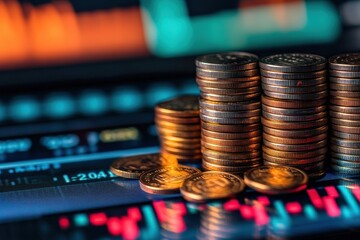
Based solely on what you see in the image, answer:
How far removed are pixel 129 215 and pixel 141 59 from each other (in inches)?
31.9

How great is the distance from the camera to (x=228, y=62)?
1566mm

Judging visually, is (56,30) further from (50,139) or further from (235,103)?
(235,103)

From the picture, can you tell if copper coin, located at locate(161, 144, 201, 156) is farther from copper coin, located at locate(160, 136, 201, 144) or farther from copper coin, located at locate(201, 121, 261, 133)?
copper coin, located at locate(201, 121, 261, 133)

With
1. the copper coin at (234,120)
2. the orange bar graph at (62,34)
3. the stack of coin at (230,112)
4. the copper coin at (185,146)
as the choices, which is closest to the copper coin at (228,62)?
the stack of coin at (230,112)

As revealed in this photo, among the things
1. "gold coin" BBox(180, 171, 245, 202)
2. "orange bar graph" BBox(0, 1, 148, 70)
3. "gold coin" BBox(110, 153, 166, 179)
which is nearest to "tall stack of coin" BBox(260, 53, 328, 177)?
"gold coin" BBox(180, 171, 245, 202)

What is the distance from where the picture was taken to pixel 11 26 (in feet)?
6.70

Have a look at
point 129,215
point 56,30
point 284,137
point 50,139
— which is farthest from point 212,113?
point 56,30

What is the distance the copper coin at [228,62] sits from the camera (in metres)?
1.53

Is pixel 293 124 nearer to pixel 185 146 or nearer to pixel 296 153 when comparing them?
pixel 296 153

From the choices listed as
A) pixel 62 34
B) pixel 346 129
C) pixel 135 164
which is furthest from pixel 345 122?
pixel 62 34

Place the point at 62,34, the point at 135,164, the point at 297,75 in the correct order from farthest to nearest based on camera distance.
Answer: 1. the point at 62,34
2. the point at 135,164
3. the point at 297,75

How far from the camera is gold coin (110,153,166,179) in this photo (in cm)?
163

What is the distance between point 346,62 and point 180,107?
420 mm

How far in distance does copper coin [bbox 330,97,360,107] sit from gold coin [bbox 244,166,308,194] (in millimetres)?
168
